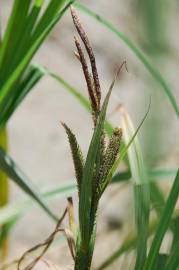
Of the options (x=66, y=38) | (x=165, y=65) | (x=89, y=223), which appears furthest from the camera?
(x=66, y=38)

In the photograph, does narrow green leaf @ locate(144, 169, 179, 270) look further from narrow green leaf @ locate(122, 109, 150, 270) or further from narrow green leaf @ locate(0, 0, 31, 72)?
narrow green leaf @ locate(0, 0, 31, 72)

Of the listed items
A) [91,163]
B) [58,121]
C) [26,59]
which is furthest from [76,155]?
[58,121]

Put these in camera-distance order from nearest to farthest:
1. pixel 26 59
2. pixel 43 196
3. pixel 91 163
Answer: pixel 91 163
pixel 26 59
pixel 43 196

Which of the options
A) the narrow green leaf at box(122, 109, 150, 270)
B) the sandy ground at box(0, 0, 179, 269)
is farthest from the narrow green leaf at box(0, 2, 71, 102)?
the sandy ground at box(0, 0, 179, 269)

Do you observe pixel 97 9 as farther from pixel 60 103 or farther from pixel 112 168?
pixel 112 168

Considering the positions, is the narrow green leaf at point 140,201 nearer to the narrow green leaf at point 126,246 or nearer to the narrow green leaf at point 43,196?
the narrow green leaf at point 126,246

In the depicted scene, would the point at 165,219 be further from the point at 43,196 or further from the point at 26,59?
the point at 43,196

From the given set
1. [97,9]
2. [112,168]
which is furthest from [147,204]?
[97,9]

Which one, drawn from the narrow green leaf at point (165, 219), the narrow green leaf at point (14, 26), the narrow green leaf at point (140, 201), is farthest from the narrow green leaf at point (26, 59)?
the narrow green leaf at point (165, 219)

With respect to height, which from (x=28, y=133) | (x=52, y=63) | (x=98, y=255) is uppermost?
(x=52, y=63)
